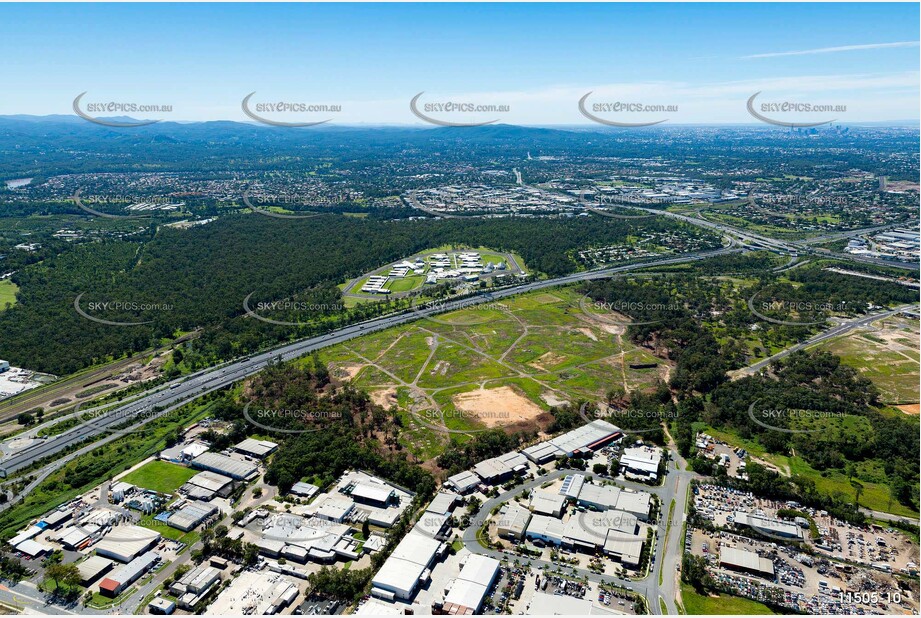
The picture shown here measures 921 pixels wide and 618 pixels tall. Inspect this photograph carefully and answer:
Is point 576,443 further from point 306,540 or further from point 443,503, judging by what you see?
point 306,540

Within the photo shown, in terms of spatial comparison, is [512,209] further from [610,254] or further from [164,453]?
[164,453]

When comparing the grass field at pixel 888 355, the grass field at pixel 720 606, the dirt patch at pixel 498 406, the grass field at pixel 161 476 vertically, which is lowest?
the grass field at pixel 161 476

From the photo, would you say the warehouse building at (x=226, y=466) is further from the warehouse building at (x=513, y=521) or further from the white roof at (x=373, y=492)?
the warehouse building at (x=513, y=521)

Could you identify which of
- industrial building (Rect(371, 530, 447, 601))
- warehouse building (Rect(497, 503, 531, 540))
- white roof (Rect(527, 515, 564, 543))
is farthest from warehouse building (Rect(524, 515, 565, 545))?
industrial building (Rect(371, 530, 447, 601))

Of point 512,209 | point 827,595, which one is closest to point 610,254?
point 512,209

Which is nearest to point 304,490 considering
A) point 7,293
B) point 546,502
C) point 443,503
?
point 443,503

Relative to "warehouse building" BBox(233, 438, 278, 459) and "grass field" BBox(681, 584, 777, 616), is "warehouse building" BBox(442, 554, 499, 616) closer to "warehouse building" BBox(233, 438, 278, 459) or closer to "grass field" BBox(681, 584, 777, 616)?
"grass field" BBox(681, 584, 777, 616)

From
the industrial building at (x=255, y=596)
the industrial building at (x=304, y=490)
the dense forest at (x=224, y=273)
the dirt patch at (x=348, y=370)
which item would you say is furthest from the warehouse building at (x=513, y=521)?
the dense forest at (x=224, y=273)
